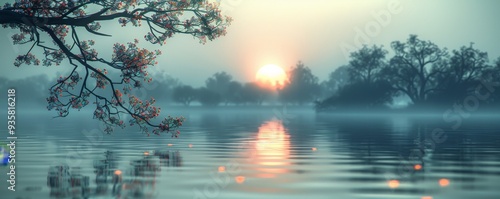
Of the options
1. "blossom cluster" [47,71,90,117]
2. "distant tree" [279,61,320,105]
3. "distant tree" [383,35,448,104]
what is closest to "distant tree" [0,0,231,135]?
"blossom cluster" [47,71,90,117]

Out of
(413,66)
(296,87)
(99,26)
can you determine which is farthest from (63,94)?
(296,87)

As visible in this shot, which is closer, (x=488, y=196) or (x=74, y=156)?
(x=488, y=196)

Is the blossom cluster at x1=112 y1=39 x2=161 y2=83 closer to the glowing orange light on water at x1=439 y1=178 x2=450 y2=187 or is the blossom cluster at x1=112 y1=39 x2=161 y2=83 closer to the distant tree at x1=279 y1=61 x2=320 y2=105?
the glowing orange light on water at x1=439 y1=178 x2=450 y2=187

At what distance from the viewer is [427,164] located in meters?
20.8

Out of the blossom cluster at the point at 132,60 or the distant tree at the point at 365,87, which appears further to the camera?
the distant tree at the point at 365,87

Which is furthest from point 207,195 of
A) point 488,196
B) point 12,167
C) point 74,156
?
point 74,156

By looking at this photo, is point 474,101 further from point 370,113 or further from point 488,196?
point 488,196

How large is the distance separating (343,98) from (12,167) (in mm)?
108720

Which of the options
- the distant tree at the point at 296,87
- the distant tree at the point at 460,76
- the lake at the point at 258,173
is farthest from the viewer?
the distant tree at the point at 296,87

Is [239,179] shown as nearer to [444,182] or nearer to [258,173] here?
[258,173]

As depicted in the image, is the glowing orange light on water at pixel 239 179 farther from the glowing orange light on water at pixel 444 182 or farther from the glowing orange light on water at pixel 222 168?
the glowing orange light on water at pixel 444 182

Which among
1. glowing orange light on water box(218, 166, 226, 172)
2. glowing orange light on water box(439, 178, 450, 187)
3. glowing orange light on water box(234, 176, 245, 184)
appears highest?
glowing orange light on water box(218, 166, 226, 172)

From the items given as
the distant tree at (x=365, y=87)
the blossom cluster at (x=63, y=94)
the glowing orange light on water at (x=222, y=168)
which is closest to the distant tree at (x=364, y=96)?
Answer: the distant tree at (x=365, y=87)

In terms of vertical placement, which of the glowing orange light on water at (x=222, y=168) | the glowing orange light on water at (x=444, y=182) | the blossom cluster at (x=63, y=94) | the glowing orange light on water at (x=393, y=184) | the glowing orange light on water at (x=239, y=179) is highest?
the blossom cluster at (x=63, y=94)
